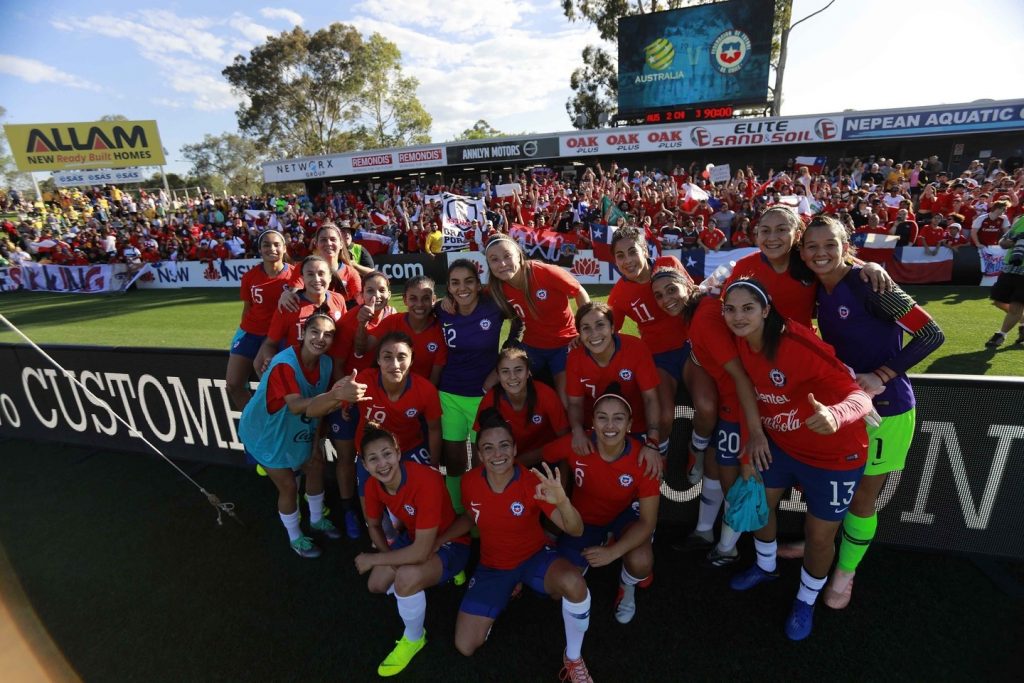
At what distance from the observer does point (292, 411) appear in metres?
3.47

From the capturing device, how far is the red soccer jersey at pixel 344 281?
15.9 feet

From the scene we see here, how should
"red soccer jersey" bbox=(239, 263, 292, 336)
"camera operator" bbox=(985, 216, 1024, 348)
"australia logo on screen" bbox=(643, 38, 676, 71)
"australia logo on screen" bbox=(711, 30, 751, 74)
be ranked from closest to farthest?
1. "red soccer jersey" bbox=(239, 263, 292, 336)
2. "camera operator" bbox=(985, 216, 1024, 348)
3. "australia logo on screen" bbox=(711, 30, 751, 74)
4. "australia logo on screen" bbox=(643, 38, 676, 71)

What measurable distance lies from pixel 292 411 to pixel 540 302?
1920 millimetres

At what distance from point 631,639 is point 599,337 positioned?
1735 millimetres

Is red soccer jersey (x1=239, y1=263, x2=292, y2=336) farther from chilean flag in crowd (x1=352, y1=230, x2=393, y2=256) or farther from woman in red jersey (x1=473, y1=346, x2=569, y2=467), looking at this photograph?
chilean flag in crowd (x1=352, y1=230, x2=393, y2=256)

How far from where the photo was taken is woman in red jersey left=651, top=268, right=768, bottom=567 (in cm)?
286

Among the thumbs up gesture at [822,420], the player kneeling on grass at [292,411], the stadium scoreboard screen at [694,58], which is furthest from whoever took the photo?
the stadium scoreboard screen at [694,58]

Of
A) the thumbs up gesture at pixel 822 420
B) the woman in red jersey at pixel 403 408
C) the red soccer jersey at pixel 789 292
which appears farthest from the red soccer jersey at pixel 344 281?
the thumbs up gesture at pixel 822 420

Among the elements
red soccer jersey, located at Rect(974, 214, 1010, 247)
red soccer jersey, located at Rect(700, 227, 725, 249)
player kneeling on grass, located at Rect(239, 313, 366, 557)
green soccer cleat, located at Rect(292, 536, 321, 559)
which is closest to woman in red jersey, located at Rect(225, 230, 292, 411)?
player kneeling on grass, located at Rect(239, 313, 366, 557)

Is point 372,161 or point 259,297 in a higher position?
point 372,161

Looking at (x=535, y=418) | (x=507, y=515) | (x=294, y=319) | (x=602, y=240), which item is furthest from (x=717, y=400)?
(x=602, y=240)

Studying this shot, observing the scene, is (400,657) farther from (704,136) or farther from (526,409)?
(704,136)

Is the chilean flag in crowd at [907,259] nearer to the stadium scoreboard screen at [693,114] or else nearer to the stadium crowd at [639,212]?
the stadium crowd at [639,212]

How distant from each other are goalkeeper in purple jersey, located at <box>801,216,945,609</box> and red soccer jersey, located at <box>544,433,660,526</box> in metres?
1.16
